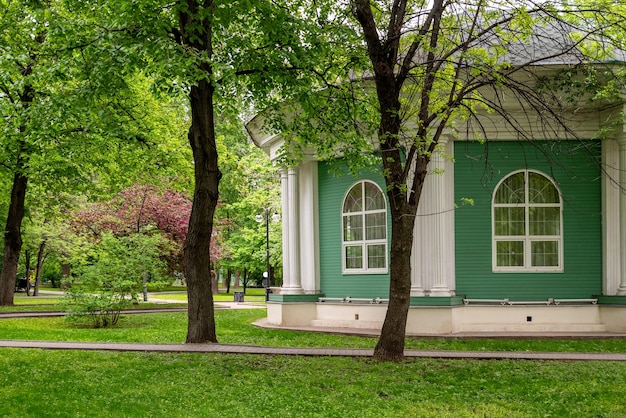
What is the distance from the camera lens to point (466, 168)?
17.8 meters

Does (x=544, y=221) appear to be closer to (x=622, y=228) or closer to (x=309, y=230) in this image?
(x=622, y=228)

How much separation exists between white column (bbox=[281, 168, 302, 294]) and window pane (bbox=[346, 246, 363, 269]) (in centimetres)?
164

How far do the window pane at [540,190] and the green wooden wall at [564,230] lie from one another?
0.20 metres

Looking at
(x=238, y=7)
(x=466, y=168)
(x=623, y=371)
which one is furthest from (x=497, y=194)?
(x=238, y=7)

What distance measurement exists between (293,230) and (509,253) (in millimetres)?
5962

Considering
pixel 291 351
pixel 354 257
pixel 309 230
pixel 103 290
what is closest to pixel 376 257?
pixel 354 257

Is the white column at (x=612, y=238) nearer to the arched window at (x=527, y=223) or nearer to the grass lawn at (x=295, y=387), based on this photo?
the arched window at (x=527, y=223)

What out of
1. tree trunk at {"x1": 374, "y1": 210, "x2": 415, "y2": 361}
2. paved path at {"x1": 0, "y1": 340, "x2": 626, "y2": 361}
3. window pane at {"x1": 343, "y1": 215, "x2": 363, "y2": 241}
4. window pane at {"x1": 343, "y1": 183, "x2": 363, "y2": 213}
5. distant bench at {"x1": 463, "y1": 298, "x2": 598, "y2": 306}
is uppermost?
window pane at {"x1": 343, "y1": 183, "x2": 363, "y2": 213}

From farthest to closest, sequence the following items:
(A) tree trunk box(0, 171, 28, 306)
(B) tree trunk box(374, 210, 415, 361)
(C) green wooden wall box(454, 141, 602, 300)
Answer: (A) tree trunk box(0, 171, 28, 306) < (C) green wooden wall box(454, 141, 602, 300) < (B) tree trunk box(374, 210, 415, 361)

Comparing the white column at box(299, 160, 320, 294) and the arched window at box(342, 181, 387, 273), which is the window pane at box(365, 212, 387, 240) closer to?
the arched window at box(342, 181, 387, 273)

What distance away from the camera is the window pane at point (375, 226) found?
733 inches

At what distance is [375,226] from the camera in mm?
18781

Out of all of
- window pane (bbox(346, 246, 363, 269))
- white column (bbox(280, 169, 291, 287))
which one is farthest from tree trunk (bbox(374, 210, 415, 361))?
white column (bbox(280, 169, 291, 287))

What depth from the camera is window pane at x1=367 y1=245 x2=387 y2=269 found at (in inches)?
731
